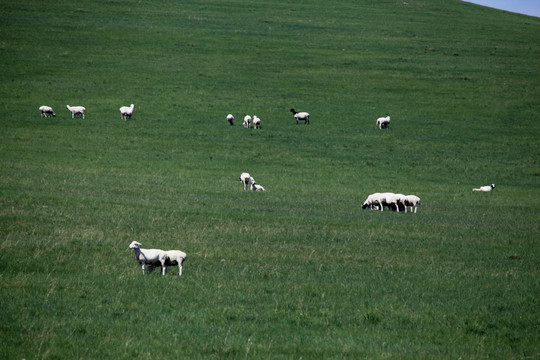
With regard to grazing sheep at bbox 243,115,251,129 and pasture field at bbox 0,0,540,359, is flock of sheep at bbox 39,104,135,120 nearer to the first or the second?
pasture field at bbox 0,0,540,359

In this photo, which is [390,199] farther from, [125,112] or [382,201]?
[125,112]

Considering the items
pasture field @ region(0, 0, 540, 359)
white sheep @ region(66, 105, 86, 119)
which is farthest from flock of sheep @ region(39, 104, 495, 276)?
pasture field @ region(0, 0, 540, 359)

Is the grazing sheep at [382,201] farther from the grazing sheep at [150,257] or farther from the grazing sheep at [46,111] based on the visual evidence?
the grazing sheep at [46,111]

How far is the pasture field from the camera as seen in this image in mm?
10008

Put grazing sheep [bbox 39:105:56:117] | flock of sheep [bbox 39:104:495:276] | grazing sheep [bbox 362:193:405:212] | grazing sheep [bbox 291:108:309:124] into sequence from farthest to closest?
grazing sheep [bbox 291:108:309:124] → grazing sheep [bbox 39:105:56:117] → grazing sheep [bbox 362:193:405:212] → flock of sheep [bbox 39:104:495:276]

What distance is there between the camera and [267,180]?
3309 centimetres

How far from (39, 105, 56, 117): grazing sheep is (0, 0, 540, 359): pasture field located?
33.6 inches

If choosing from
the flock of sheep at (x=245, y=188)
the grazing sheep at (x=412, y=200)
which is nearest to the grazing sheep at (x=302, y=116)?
the flock of sheep at (x=245, y=188)

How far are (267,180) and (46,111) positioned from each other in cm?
2086

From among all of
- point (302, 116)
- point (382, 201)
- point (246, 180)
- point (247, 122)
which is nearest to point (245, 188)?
point (246, 180)

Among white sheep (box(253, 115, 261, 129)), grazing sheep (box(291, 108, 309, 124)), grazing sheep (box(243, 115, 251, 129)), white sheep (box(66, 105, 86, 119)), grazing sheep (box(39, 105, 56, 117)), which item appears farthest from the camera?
grazing sheep (box(291, 108, 309, 124))

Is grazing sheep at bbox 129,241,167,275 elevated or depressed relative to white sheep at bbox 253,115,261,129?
depressed

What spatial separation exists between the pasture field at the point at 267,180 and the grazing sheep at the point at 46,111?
855mm

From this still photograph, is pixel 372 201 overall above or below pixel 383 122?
below
